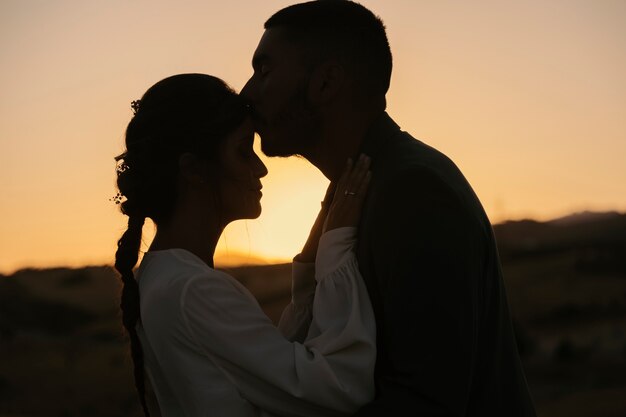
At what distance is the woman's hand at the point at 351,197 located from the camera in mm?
4047

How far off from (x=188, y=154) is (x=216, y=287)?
25.1 inches

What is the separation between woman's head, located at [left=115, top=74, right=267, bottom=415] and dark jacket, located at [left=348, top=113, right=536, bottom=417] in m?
0.68

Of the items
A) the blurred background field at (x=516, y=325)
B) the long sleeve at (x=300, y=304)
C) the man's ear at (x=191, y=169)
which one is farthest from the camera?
the blurred background field at (x=516, y=325)

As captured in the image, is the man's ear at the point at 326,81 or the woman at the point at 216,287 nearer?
the woman at the point at 216,287

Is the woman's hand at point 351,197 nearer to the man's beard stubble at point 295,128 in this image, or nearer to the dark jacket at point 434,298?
the dark jacket at point 434,298

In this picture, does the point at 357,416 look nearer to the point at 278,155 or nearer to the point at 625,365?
the point at 278,155

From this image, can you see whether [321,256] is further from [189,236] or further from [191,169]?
[191,169]

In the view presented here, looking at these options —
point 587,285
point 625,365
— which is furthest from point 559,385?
point 587,285

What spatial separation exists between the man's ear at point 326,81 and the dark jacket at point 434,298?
0.56 meters

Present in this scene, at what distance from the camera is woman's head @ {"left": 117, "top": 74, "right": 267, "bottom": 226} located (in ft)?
14.1

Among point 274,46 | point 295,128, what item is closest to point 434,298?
point 295,128

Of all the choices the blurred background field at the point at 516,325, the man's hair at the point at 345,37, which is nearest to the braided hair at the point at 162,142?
the man's hair at the point at 345,37

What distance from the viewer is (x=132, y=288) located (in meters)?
4.21

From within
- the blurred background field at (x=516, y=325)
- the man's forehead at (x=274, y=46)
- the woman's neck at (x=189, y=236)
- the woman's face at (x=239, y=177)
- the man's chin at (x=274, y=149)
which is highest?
the man's forehead at (x=274, y=46)
